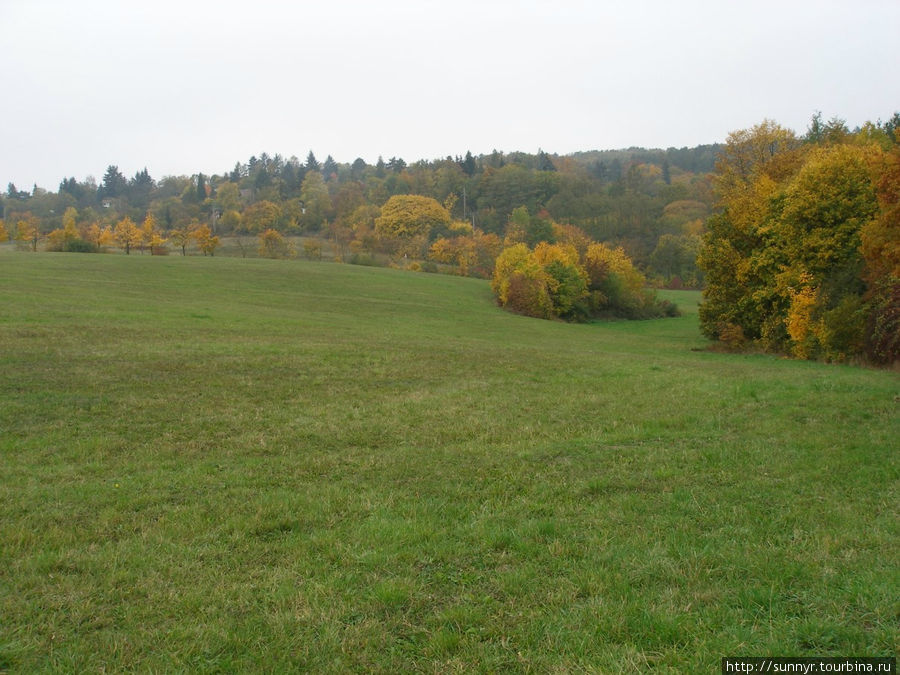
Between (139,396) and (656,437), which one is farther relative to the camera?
(139,396)

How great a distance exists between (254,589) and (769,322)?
131ft

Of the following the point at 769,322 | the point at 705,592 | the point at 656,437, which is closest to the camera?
the point at 705,592

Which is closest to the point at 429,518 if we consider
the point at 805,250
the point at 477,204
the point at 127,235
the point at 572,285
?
the point at 805,250

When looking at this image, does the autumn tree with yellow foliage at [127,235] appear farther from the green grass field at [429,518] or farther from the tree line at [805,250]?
the green grass field at [429,518]

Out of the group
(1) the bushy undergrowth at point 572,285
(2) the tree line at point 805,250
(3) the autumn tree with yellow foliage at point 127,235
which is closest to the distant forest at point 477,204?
(3) the autumn tree with yellow foliage at point 127,235

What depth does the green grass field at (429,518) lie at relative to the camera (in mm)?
4590

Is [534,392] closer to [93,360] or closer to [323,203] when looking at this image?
[93,360]

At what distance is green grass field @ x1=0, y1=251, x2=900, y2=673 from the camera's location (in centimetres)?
459

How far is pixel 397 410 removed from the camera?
45.9 feet

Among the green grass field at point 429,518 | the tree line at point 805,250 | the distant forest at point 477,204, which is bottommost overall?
the green grass field at point 429,518

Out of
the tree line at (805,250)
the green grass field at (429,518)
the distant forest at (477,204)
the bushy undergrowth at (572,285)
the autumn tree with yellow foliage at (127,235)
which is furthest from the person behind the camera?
the distant forest at (477,204)

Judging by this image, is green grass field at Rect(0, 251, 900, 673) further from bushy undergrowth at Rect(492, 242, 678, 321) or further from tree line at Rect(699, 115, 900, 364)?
bushy undergrowth at Rect(492, 242, 678, 321)

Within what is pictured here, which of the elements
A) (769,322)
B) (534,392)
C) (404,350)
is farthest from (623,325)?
(534,392)

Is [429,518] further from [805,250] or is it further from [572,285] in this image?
[572,285]
